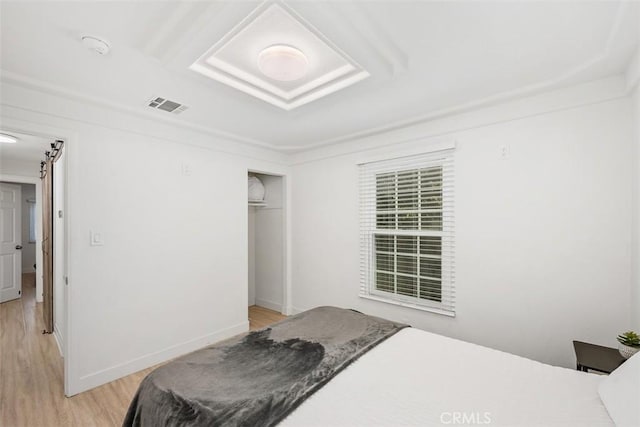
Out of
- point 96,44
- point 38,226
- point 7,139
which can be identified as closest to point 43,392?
point 96,44

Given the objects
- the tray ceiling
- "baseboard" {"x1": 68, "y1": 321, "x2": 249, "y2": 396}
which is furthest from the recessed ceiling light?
the tray ceiling

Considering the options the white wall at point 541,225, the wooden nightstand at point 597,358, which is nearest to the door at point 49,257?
the white wall at point 541,225

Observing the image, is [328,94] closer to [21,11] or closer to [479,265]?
[21,11]

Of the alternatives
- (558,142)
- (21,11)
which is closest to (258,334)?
(21,11)

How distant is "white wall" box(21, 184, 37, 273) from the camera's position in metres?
7.40

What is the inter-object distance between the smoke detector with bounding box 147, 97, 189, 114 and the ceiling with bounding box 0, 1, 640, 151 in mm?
73

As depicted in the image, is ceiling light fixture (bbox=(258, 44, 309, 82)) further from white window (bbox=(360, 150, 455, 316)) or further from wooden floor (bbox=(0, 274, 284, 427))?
wooden floor (bbox=(0, 274, 284, 427))

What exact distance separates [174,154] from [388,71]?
2286mm

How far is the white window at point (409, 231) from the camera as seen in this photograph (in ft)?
9.32

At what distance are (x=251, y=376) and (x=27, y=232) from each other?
9486 millimetres

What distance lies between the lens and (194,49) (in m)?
1.71

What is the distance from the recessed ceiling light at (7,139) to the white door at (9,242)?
2.13m

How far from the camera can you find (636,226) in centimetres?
190

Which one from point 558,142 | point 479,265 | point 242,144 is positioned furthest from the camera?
point 242,144
